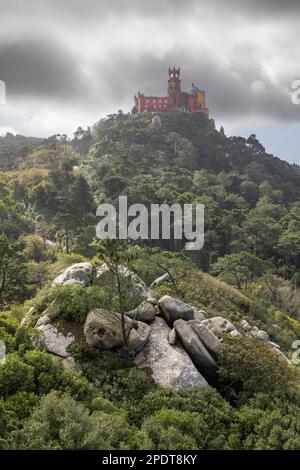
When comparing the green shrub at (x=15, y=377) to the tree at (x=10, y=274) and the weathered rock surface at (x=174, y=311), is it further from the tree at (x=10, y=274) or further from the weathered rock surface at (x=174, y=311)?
the tree at (x=10, y=274)

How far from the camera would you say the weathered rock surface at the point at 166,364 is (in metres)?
18.8

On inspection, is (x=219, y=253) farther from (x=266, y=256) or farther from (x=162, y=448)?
(x=162, y=448)

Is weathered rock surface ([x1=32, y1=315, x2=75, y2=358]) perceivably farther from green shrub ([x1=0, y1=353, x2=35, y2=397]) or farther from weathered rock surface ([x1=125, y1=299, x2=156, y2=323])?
green shrub ([x1=0, y1=353, x2=35, y2=397])

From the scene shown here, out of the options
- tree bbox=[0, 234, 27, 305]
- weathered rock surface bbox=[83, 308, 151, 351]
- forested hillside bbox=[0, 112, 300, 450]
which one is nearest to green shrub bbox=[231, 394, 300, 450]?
forested hillside bbox=[0, 112, 300, 450]

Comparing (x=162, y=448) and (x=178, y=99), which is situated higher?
(x=178, y=99)

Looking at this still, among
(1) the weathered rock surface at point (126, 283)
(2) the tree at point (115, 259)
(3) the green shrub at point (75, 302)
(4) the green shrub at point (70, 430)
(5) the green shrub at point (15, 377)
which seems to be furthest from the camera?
(1) the weathered rock surface at point (126, 283)

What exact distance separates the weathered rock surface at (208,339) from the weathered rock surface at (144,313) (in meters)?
1.99

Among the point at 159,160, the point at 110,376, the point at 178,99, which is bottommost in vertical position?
the point at 110,376

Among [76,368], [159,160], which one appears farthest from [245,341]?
[159,160]

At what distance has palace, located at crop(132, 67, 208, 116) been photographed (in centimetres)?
13025

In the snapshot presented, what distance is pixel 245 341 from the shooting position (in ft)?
69.1

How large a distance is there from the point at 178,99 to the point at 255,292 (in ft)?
318

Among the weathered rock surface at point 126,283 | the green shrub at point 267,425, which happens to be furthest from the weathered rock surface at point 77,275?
the green shrub at point 267,425
